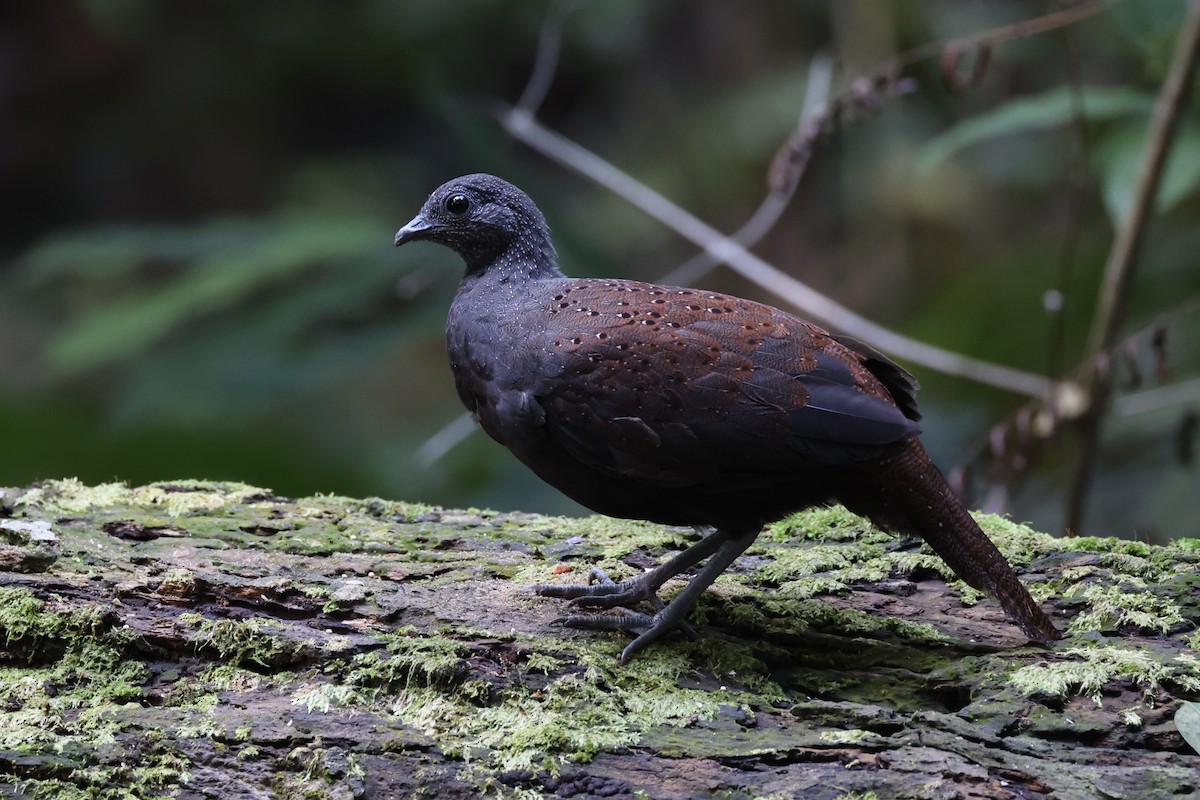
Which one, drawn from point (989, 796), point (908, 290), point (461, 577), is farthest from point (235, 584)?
point (908, 290)

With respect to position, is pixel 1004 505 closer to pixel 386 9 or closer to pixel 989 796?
pixel 989 796

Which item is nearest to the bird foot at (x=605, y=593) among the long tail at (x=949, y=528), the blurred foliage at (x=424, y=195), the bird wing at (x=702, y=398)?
the bird wing at (x=702, y=398)

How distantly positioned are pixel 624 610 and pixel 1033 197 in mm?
7275

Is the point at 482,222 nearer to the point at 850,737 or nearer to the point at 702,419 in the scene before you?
the point at 702,419

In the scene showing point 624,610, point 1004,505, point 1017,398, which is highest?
point 1017,398

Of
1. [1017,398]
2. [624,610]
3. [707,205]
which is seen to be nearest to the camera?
[624,610]

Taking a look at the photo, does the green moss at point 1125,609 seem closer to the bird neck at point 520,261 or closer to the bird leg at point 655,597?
the bird leg at point 655,597

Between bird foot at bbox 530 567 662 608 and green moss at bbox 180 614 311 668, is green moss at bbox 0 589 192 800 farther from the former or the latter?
bird foot at bbox 530 567 662 608

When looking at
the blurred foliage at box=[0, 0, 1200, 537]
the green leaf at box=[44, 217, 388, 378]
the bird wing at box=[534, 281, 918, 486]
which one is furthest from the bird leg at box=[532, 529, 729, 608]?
the green leaf at box=[44, 217, 388, 378]

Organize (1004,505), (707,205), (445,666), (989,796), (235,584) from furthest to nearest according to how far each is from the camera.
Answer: (707,205), (1004,505), (235,584), (445,666), (989,796)

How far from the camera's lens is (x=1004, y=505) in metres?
5.39

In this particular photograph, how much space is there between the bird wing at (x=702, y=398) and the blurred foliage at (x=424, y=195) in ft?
6.95

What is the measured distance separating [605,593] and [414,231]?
4.63 feet

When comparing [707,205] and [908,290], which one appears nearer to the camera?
[908,290]
